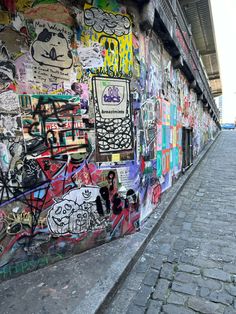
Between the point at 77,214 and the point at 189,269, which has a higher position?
the point at 77,214

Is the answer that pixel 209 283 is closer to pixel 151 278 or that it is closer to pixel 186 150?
pixel 151 278

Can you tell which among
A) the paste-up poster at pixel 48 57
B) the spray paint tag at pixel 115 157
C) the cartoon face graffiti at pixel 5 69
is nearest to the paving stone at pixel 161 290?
the spray paint tag at pixel 115 157

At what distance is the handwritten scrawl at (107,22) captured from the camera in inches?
127

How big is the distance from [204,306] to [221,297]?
28 centimetres

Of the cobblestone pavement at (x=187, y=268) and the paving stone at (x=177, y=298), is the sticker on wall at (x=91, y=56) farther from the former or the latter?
the paving stone at (x=177, y=298)

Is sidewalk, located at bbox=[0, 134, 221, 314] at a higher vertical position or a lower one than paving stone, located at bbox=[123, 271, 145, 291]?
higher

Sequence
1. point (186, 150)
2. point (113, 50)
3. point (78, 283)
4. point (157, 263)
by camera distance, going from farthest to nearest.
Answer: point (186, 150) → point (113, 50) → point (157, 263) → point (78, 283)

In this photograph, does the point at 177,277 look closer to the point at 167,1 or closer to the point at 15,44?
the point at 15,44

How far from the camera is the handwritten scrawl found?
127 inches

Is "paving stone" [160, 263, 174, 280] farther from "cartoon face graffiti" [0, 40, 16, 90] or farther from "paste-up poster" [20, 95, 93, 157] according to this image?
"cartoon face graffiti" [0, 40, 16, 90]

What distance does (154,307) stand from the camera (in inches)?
101

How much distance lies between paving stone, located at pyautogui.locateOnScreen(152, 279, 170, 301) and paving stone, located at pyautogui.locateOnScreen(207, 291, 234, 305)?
501 mm

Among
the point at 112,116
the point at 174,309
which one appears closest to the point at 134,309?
the point at 174,309

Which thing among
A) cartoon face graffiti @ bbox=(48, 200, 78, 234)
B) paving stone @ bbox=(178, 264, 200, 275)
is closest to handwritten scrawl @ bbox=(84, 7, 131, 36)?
cartoon face graffiti @ bbox=(48, 200, 78, 234)
